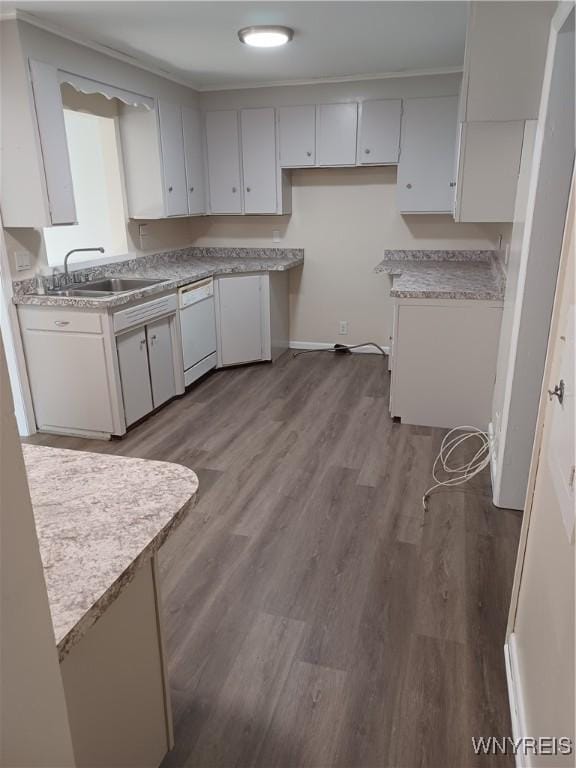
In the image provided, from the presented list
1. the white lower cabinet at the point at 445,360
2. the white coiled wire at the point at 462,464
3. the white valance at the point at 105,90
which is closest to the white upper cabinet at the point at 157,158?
the white valance at the point at 105,90

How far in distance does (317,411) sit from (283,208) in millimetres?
2084

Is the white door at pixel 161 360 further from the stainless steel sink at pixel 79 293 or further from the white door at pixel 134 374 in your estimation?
the stainless steel sink at pixel 79 293

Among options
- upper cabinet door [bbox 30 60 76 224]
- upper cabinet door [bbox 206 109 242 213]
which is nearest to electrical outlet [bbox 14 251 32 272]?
upper cabinet door [bbox 30 60 76 224]

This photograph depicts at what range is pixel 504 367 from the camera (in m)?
2.84

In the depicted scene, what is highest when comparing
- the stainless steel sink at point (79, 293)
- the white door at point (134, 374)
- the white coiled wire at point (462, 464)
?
the stainless steel sink at point (79, 293)

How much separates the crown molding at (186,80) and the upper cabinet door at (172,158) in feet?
0.85

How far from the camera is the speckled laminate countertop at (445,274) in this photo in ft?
10.8

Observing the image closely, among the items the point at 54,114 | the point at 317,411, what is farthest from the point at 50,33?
the point at 317,411

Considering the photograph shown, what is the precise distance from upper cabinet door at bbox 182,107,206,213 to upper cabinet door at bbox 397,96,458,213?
1.79m

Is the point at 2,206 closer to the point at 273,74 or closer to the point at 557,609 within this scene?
the point at 273,74

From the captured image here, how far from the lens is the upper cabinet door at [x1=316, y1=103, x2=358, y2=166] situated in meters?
4.49

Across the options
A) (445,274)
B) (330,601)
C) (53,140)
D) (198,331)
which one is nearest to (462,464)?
(330,601)

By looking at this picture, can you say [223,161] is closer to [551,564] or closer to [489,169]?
[489,169]

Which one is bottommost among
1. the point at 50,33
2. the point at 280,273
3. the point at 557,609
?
the point at 557,609
